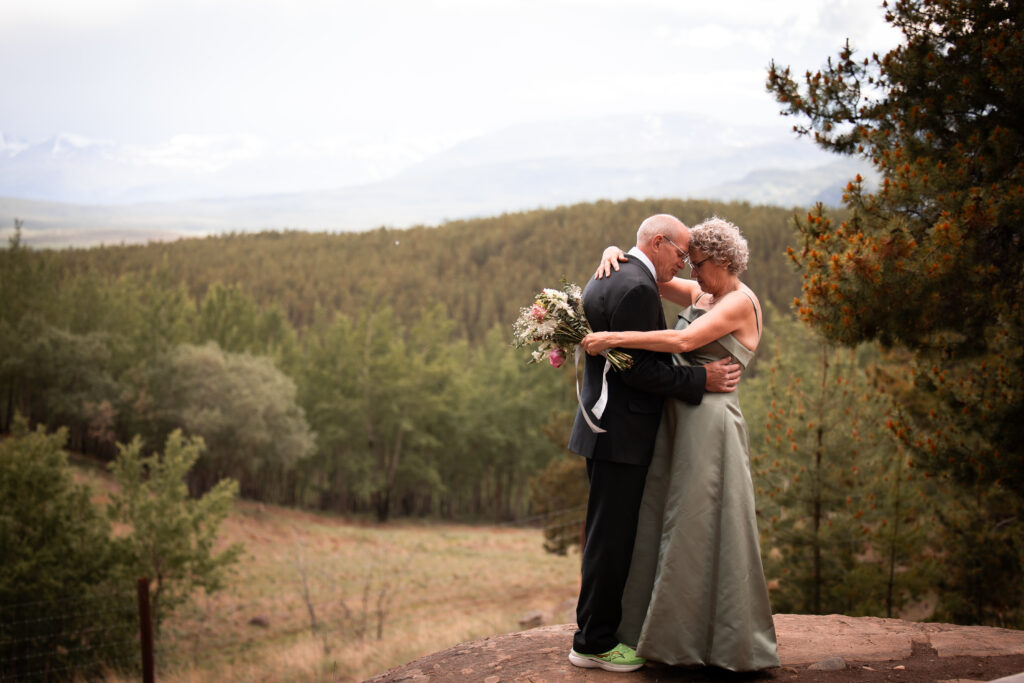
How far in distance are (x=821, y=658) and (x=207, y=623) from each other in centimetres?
2381

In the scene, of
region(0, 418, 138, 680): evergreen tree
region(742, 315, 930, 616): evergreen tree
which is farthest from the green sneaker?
region(0, 418, 138, 680): evergreen tree

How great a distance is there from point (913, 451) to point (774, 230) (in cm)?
12092

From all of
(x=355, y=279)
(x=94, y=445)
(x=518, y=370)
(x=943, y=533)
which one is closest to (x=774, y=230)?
(x=355, y=279)

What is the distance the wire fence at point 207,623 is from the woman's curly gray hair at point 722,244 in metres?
7.02

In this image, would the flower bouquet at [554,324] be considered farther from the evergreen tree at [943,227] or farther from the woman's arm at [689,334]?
the evergreen tree at [943,227]

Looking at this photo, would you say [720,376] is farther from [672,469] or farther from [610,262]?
[610,262]

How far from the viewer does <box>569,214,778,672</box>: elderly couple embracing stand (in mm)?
4254

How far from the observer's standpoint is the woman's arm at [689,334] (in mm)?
4168

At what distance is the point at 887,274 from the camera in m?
6.21

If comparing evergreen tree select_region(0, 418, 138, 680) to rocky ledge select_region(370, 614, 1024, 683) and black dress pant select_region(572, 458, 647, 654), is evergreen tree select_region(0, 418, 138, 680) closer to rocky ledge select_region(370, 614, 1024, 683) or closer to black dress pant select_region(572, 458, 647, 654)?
rocky ledge select_region(370, 614, 1024, 683)

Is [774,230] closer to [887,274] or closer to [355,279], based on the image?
[355,279]

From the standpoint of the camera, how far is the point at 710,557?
4324 mm

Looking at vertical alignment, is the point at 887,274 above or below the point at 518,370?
above

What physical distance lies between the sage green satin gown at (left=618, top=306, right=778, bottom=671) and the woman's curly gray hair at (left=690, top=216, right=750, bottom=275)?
0.43 m
